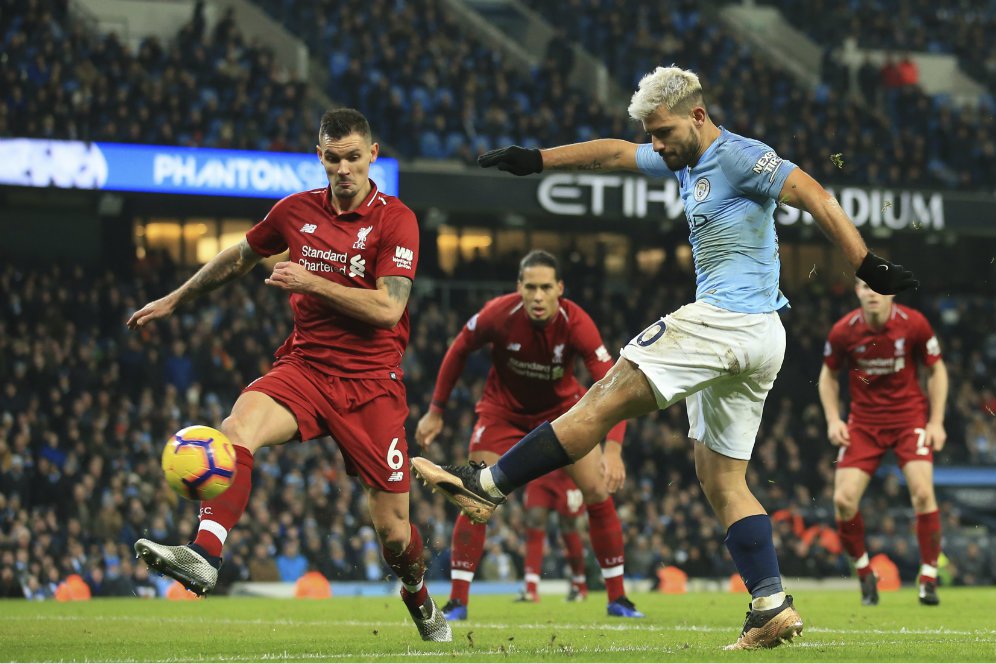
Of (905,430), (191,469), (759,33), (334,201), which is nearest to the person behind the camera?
(191,469)

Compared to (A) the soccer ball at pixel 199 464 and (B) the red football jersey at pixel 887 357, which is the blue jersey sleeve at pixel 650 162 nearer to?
(A) the soccer ball at pixel 199 464

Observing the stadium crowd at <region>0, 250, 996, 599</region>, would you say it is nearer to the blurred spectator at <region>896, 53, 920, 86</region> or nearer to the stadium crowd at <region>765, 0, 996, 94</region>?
the blurred spectator at <region>896, 53, 920, 86</region>

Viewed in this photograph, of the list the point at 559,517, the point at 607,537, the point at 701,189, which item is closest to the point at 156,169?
the point at 559,517

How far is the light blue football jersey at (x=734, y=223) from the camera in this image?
251 inches

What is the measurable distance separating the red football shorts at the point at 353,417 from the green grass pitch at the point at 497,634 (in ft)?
2.93

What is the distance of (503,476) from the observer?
6.32m

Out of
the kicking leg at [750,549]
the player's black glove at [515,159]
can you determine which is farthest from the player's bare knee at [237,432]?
the kicking leg at [750,549]


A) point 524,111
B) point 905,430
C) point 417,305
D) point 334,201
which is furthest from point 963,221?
point 334,201

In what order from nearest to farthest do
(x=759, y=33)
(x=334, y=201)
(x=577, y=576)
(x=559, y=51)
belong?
(x=334, y=201) < (x=577, y=576) < (x=559, y=51) < (x=759, y=33)

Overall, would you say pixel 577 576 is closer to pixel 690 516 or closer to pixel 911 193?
pixel 690 516

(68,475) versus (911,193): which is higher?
(911,193)

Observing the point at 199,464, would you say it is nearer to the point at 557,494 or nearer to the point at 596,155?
the point at 596,155

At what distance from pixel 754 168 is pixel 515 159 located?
1127mm

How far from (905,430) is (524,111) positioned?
50.0ft
